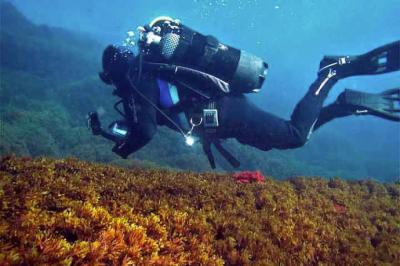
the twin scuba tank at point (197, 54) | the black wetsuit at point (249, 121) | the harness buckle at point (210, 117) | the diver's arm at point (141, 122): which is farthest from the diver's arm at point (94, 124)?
the harness buckle at point (210, 117)

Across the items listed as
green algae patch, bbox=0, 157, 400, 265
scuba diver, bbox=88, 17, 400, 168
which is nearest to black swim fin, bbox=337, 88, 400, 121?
scuba diver, bbox=88, 17, 400, 168

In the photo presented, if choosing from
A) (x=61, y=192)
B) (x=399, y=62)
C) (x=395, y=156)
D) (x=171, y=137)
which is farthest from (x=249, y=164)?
(x=395, y=156)

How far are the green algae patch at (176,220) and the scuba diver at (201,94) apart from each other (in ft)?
3.01

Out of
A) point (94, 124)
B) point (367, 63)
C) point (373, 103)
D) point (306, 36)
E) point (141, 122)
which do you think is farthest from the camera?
point (306, 36)

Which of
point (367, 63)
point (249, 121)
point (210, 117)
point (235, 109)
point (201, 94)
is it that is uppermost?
point (367, 63)

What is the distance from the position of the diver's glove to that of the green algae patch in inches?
26.8

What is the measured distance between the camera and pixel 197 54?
19.9ft

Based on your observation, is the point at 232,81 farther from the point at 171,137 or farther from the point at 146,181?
the point at 171,137

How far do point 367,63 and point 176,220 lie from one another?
553cm

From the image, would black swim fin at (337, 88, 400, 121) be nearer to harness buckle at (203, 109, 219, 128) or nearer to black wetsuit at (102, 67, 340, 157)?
black wetsuit at (102, 67, 340, 157)

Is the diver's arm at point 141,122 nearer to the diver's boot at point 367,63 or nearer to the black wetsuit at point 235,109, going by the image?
the black wetsuit at point 235,109

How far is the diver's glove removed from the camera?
595 cm

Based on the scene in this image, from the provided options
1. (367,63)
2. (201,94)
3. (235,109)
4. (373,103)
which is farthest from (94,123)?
(367,63)

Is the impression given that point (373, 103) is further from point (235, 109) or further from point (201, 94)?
point (201, 94)
